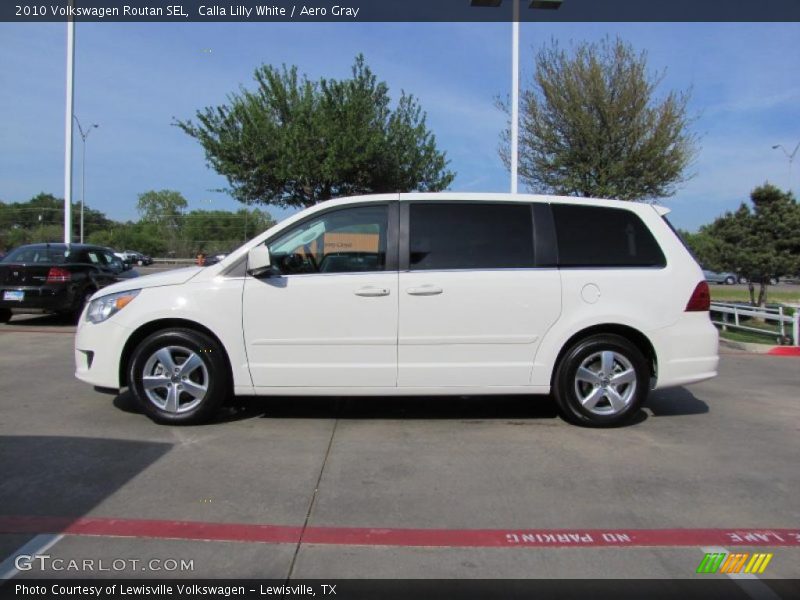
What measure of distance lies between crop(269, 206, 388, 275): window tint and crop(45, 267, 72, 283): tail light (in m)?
7.69

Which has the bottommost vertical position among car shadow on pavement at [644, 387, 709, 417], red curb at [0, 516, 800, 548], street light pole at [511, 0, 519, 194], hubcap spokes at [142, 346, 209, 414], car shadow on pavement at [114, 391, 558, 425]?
red curb at [0, 516, 800, 548]

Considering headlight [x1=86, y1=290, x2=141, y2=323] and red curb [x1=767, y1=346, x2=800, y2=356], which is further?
red curb [x1=767, y1=346, x2=800, y2=356]


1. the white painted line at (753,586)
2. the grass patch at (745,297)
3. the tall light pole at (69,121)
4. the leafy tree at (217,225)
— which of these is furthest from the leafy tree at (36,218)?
the white painted line at (753,586)

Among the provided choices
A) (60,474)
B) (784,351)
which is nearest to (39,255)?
(60,474)

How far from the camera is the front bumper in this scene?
17.1 ft

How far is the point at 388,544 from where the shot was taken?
326 centimetres

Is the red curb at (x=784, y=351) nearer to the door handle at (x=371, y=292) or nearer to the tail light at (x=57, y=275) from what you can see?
the door handle at (x=371, y=292)

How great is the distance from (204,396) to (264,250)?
1295 millimetres

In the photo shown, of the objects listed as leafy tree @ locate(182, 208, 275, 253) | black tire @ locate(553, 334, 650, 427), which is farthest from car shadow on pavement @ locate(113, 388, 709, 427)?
leafy tree @ locate(182, 208, 275, 253)

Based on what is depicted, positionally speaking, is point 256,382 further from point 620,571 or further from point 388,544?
point 620,571

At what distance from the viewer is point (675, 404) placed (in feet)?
20.8

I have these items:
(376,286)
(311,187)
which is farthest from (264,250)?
(311,187)

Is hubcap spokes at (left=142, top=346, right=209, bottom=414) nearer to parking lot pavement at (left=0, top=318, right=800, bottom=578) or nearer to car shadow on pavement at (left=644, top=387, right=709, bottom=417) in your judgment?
parking lot pavement at (left=0, top=318, right=800, bottom=578)

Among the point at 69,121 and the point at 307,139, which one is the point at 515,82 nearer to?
the point at 307,139
